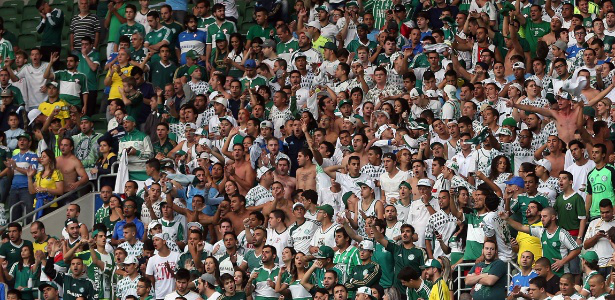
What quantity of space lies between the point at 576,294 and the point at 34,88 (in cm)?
1158

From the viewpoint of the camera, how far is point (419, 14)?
23797 mm

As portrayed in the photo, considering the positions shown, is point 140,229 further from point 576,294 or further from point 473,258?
point 576,294

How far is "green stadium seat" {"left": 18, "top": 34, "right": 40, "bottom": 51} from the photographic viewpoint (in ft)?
90.0

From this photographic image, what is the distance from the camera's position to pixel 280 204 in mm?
20688

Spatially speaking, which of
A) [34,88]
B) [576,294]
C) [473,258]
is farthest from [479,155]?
[34,88]

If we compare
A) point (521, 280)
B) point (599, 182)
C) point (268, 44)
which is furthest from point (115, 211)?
point (599, 182)

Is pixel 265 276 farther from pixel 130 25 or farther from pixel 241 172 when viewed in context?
pixel 130 25

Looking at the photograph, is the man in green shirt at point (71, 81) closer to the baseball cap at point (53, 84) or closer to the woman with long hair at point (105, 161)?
the baseball cap at point (53, 84)

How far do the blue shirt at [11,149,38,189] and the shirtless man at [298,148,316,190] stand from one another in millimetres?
4235

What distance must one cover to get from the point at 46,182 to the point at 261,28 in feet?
15.8

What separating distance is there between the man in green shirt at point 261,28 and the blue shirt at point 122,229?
517 cm

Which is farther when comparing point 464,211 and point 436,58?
point 436,58

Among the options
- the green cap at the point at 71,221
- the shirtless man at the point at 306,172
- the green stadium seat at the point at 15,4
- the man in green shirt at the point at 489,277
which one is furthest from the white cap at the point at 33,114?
the man in green shirt at the point at 489,277

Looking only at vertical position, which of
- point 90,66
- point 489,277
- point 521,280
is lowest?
point 90,66
